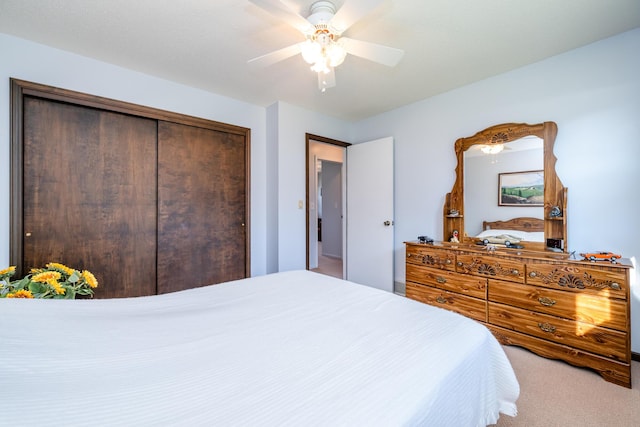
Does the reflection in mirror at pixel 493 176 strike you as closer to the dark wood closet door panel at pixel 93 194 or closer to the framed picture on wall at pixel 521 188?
the framed picture on wall at pixel 521 188

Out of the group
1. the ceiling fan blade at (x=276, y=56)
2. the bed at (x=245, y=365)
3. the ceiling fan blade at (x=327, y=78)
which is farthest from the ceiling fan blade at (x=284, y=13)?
the bed at (x=245, y=365)

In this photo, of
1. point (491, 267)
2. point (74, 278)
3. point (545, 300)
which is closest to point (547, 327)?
point (545, 300)

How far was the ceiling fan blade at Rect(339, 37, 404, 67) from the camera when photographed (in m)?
1.63

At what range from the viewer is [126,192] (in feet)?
8.20

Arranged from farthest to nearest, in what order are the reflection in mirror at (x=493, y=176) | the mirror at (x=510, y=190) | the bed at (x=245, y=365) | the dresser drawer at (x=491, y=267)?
the reflection in mirror at (x=493, y=176), the mirror at (x=510, y=190), the dresser drawer at (x=491, y=267), the bed at (x=245, y=365)

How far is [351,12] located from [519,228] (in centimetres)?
230

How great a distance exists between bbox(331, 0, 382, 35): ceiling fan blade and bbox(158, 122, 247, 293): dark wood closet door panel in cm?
201

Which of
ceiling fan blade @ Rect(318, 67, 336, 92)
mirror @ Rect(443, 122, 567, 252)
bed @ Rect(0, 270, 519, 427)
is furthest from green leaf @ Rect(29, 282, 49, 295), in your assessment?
mirror @ Rect(443, 122, 567, 252)

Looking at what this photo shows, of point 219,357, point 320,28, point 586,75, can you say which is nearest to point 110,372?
point 219,357

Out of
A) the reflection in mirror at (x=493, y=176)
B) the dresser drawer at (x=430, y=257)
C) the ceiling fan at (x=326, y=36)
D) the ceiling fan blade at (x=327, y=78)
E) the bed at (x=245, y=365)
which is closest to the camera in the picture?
the bed at (x=245, y=365)

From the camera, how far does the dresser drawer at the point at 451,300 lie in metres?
2.29

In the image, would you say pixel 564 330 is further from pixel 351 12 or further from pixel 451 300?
pixel 351 12

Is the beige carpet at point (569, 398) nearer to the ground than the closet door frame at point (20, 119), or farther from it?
nearer to the ground

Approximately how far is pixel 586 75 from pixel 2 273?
158 inches
